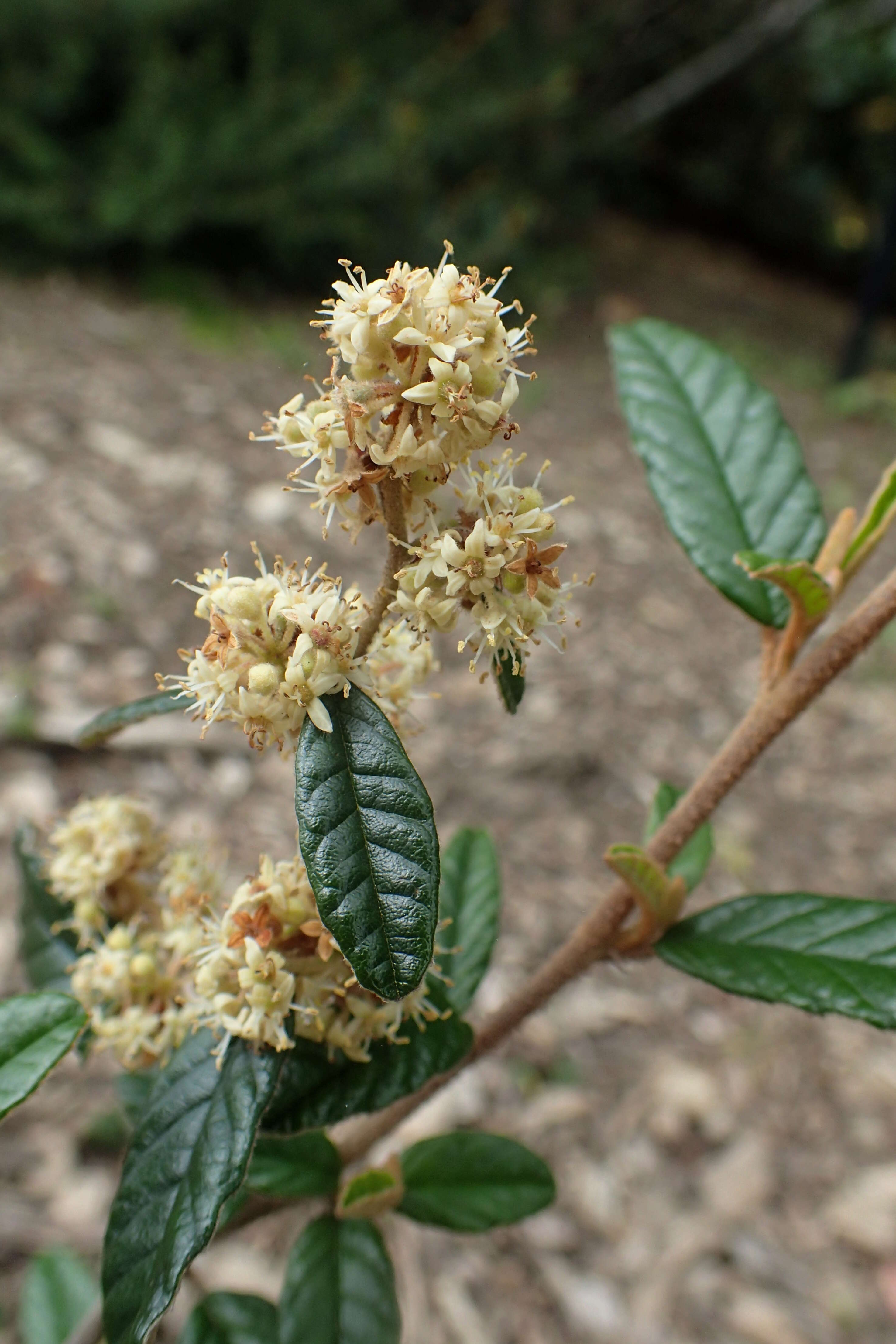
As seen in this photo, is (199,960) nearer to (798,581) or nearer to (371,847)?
(371,847)

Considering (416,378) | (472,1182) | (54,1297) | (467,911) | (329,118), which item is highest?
(329,118)

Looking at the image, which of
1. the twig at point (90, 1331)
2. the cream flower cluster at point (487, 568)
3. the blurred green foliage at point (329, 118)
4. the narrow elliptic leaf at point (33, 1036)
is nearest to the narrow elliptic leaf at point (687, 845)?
→ the cream flower cluster at point (487, 568)

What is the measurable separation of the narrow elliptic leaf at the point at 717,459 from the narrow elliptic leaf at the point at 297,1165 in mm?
574

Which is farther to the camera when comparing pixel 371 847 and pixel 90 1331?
pixel 90 1331

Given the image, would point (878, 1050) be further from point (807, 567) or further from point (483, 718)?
point (807, 567)

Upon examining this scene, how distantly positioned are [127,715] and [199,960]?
0.18m

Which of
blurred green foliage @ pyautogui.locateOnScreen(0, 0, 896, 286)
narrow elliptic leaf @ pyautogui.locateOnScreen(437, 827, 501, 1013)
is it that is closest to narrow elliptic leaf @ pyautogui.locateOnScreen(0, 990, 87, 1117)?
narrow elliptic leaf @ pyautogui.locateOnScreen(437, 827, 501, 1013)

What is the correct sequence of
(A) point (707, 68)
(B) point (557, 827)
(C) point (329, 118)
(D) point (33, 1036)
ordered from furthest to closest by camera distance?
(A) point (707, 68) → (C) point (329, 118) → (B) point (557, 827) → (D) point (33, 1036)

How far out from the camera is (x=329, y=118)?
5.13m

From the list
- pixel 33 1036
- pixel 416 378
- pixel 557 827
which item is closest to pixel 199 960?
pixel 33 1036

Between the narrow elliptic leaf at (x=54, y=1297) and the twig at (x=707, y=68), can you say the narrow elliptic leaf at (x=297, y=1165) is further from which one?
the twig at (x=707, y=68)

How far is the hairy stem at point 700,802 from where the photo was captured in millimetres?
729

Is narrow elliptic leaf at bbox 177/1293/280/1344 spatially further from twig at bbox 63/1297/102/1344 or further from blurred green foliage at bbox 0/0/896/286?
blurred green foliage at bbox 0/0/896/286

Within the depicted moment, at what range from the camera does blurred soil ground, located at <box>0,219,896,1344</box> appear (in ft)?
5.21
